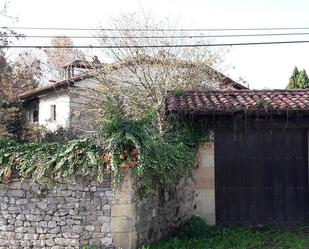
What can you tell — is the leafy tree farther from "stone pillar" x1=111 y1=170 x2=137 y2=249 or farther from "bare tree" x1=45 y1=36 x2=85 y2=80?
"stone pillar" x1=111 y1=170 x2=137 y2=249

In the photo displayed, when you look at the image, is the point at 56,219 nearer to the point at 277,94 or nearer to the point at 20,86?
the point at 277,94

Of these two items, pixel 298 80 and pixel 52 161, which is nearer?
pixel 52 161

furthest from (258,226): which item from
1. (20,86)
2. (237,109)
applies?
(20,86)

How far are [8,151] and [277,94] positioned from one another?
6.97 metres

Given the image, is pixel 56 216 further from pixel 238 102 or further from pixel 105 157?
pixel 238 102

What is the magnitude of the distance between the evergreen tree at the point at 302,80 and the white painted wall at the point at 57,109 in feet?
34.9

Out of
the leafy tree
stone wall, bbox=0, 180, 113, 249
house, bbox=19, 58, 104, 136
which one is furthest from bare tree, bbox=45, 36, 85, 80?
stone wall, bbox=0, 180, 113, 249

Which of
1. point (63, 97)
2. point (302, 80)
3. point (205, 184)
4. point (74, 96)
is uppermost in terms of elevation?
point (63, 97)

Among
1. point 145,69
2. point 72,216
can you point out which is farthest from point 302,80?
point 72,216

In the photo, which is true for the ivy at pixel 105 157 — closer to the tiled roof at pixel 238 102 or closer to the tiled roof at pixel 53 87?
the tiled roof at pixel 238 102

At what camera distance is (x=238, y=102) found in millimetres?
11672

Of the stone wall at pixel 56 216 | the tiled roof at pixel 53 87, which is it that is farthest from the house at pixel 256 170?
the tiled roof at pixel 53 87

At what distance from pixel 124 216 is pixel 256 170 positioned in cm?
432

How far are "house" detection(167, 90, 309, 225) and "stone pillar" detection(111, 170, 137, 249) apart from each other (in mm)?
3234
